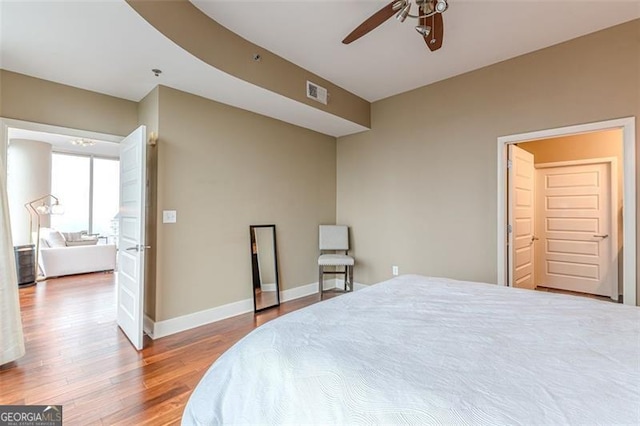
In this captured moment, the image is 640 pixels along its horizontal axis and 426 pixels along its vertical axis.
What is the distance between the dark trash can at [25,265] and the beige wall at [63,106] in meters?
3.20

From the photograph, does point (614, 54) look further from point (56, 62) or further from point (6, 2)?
point (56, 62)

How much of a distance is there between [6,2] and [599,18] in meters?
4.35

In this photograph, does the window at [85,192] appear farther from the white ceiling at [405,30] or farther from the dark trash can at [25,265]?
the white ceiling at [405,30]

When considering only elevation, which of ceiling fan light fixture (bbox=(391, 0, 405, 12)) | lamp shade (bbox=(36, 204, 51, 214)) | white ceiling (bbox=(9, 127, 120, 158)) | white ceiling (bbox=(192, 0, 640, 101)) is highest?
white ceiling (bbox=(192, 0, 640, 101))

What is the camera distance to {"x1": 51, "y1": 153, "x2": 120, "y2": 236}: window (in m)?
6.60

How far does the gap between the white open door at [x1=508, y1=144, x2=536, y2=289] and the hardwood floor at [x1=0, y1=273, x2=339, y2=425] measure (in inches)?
109

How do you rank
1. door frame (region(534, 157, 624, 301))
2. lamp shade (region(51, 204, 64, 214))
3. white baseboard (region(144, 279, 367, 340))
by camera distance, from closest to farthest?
1. white baseboard (region(144, 279, 367, 340))
2. door frame (region(534, 157, 624, 301))
3. lamp shade (region(51, 204, 64, 214))

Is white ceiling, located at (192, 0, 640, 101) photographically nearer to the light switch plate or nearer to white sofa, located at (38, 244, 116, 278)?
the light switch plate

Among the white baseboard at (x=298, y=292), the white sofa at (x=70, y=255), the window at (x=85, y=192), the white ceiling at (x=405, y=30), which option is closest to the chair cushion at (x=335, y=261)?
the white baseboard at (x=298, y=292)

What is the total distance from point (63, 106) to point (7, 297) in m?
1.80

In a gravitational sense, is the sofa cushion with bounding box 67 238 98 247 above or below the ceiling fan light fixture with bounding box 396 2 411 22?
below

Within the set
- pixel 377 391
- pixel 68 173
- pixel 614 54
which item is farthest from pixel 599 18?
pixel 68 173

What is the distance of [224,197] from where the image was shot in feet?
10.8

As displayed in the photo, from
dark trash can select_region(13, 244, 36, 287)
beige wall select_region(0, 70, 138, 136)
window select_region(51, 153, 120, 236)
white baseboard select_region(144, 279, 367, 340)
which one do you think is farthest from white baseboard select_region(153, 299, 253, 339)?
window select_region(51, 153, 120, 236)
